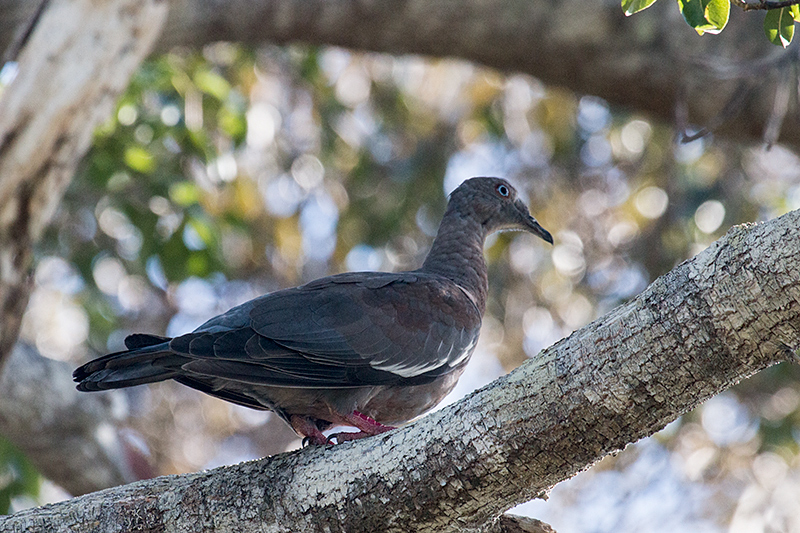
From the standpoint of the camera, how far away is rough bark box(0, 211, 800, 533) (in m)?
2.05

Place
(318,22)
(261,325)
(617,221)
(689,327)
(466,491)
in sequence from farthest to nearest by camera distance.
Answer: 1. (617,221)
2. (318,22)
3. (261,325)
4. (466,491)
5. (689,327)

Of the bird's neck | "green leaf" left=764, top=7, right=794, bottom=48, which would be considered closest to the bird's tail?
the bird's neck

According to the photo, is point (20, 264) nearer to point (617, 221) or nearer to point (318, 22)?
point (318, 22)

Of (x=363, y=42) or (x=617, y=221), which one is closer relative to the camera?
(x=363, y=42)

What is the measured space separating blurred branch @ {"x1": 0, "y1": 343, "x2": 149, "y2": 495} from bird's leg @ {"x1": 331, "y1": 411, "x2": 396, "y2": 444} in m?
2.82

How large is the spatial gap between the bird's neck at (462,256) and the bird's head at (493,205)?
7 cm

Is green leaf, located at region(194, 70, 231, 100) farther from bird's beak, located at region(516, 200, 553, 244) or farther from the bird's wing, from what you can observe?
the bird's wing

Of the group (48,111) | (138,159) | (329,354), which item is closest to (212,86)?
(138,159)

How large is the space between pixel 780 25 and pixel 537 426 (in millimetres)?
1312

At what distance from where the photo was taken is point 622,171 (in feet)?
30.0

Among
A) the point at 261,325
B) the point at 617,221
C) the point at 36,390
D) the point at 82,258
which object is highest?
the point at 261,325

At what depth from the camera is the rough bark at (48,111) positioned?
4.25 meters

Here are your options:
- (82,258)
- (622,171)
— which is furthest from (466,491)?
(622,171)

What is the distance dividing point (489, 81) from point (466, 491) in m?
6.54
